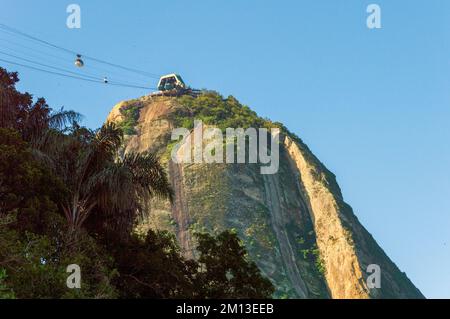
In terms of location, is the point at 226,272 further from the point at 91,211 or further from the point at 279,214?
the point at 279,214

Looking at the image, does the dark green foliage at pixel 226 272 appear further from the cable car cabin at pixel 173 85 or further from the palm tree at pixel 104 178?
the cable car cabin at pixel 173 85

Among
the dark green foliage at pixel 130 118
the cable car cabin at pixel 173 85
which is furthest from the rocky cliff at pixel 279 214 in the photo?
the cable car cabin at pixel 173 85

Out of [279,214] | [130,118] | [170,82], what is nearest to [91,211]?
[279,214]

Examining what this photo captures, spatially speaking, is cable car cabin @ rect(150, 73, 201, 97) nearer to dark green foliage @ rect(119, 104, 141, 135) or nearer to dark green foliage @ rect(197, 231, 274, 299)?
dark green foliage @ rect(119, 104, 141, 135)

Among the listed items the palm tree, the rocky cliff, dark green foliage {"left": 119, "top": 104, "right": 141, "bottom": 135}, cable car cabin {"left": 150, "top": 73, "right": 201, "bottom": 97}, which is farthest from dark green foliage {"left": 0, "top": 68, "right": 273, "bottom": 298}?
cable car cabin {"left": 150, "top": 73, "right": 201, "bottom": 97}

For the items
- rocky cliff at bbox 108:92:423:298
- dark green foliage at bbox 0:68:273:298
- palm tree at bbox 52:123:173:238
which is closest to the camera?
dark green foliage at bbox 0:68:273:298
